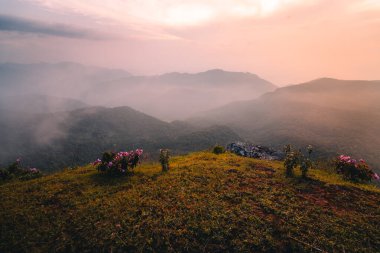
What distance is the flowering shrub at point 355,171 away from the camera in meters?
12.5

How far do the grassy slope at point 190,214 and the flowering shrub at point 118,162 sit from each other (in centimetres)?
62

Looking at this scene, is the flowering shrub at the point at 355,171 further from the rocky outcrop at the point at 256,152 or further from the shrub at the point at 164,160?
the shrub at the point at 164,160

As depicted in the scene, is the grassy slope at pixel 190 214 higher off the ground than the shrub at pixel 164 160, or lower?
lower

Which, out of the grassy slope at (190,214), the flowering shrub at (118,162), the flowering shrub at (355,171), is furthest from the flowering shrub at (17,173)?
the flowering shrub at (355,171)

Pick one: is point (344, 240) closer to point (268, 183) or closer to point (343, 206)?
point (343, 206)

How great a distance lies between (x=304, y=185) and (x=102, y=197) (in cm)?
914

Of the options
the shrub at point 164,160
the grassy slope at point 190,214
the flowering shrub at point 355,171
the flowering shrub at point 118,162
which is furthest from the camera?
the shrub at point 164,160

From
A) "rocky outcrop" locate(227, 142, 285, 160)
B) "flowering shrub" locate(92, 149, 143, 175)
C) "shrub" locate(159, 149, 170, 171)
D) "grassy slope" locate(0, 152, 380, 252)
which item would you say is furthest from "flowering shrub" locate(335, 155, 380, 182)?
"flowering shrub" locate(92, 149, 143, 175)

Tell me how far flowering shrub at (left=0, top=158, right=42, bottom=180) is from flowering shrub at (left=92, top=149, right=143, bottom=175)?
4.24 metres

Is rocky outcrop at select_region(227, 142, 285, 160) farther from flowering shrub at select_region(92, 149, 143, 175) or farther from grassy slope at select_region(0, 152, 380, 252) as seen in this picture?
flowering shrub at select_region(92, 149, 143, 175)

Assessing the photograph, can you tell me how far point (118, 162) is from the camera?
1336 centimetres

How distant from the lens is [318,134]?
18475 cm

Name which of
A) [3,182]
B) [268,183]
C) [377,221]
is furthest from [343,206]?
[3,182]

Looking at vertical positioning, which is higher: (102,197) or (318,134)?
(102,197)
